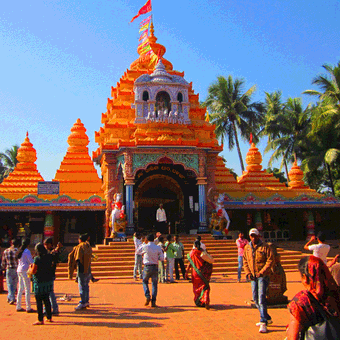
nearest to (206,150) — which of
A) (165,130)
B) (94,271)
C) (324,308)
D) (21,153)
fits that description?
(165,130)

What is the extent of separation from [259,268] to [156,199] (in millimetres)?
15180

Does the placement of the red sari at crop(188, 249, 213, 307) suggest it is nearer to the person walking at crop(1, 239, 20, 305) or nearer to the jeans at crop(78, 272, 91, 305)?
the jeans at crop(78, 272, 91, 305)

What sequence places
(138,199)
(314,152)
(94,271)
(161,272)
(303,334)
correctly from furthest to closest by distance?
(314,152) → (138,199) → (94,271) → (161,272) → (303,334)

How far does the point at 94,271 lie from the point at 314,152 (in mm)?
22301

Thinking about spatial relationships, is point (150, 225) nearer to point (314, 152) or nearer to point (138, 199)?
point (138, 199)

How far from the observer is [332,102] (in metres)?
27.1

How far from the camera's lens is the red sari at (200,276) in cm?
774

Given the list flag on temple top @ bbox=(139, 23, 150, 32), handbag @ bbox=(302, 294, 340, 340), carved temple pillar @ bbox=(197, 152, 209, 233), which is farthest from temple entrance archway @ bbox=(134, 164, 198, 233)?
handbag @ bbox=(302, 294, 340, 340)

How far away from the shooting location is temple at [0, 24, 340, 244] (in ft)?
60.3

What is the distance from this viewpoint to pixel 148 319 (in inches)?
271

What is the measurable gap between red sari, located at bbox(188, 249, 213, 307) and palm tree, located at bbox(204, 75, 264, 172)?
26.2 meters

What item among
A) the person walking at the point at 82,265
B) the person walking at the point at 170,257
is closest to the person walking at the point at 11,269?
the person walking at the point at 82,265

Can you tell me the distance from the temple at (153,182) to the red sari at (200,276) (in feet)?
31.1

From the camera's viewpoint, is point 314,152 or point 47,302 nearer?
point 47,302
